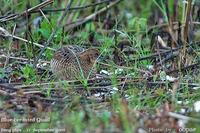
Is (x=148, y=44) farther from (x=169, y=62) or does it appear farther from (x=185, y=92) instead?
(x=185, y=92)

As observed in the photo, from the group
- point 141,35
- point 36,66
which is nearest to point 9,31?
point 36,66

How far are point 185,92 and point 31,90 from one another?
1.41 m

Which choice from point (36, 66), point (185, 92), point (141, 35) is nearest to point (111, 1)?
point (141, 35)

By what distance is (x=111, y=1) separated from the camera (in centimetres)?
884

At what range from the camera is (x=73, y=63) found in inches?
246

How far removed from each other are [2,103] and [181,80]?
5.94 feet

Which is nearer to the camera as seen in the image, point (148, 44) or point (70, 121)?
point (70, 121)

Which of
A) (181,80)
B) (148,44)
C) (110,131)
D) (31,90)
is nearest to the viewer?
(110,131)

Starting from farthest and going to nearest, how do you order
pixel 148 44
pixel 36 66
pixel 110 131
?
1. pixel 148 44
2. pixel 36 66
3. pixel 110 131

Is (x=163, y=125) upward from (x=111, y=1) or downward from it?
downward

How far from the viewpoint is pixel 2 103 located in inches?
210

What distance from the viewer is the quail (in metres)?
6.19

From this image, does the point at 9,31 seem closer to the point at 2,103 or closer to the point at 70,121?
the point at 2,103

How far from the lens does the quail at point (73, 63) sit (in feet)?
20.3
